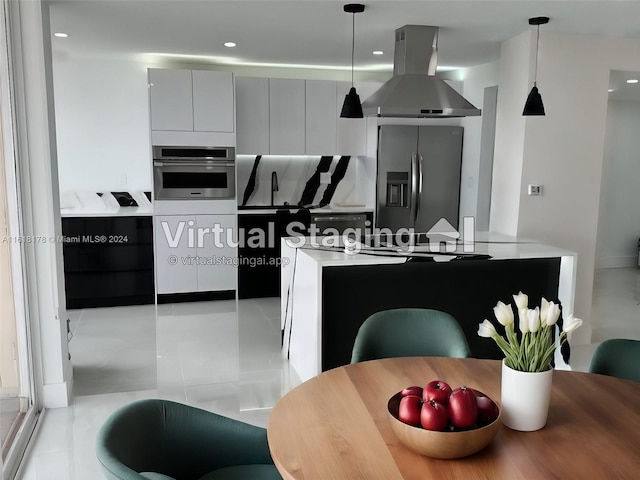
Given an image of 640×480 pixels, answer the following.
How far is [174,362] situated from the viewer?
428cm

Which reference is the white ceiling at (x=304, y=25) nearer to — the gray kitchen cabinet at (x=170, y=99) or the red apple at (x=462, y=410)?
the gray kitchen cabinet at (x=170, y=99)

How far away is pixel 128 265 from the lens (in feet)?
19.0

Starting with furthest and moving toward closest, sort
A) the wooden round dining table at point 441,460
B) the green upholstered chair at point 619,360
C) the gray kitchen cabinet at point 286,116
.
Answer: the gray kitchen cabinet at point 286,116, the green upholstered chair at point 619,360, the wooden round dining table at point 441,460

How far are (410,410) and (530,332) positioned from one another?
422 mm

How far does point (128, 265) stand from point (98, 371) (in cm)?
188

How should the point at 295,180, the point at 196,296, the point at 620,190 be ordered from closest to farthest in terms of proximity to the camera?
the point at 196,296 < the point at 295,180 < the point at 620,190

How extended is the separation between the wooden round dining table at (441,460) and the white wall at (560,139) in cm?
280

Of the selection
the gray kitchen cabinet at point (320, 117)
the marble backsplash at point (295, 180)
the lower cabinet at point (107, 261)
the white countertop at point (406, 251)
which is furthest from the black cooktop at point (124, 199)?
the white countertop at point (406, 251)

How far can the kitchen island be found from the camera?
3695mm

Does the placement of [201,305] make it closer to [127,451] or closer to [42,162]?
[42,162]

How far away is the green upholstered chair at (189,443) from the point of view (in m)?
1.69

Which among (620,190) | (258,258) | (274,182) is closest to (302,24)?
(274,182)

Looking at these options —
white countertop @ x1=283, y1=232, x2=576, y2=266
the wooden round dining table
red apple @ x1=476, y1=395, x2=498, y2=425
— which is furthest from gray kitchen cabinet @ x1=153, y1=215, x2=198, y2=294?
red apple @ x1=476, y1=395, x2=498, y2=425

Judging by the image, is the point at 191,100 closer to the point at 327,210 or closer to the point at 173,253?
the point at 173,253
